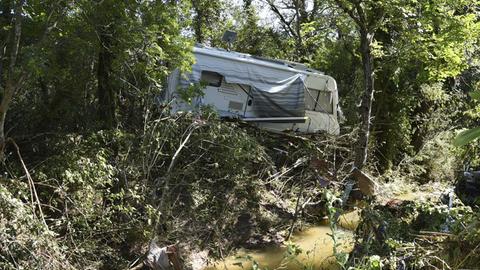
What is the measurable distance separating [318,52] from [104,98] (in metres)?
11.3

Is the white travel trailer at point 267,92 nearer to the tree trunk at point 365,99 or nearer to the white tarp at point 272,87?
the white tarp at point 272,87

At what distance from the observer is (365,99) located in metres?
11.1

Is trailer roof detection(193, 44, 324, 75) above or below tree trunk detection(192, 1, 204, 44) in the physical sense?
below

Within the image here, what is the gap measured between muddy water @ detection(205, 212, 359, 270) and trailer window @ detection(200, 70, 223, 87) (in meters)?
4.22

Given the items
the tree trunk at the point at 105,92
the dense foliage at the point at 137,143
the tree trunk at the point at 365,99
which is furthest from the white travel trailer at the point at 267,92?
the tree trunk at the point at 105,92

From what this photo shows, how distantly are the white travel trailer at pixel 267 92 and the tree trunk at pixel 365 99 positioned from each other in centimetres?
145

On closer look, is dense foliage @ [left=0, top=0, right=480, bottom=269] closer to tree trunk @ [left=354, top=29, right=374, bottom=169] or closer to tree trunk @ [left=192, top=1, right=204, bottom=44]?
tree trunk @ [left=354, top=29, right=374, bottom=169]

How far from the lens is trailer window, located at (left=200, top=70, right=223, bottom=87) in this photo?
1191 centimetres

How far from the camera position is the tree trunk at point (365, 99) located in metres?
10.7

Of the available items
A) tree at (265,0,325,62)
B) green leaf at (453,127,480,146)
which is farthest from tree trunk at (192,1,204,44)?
green leaf at (453,127,480,146)

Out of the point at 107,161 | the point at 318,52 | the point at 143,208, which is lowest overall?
the point at 143,208

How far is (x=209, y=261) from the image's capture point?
27.0ft

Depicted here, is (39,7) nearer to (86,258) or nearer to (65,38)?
(65,38)

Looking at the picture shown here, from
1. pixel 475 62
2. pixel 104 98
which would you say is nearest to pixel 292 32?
pixel 475 62
